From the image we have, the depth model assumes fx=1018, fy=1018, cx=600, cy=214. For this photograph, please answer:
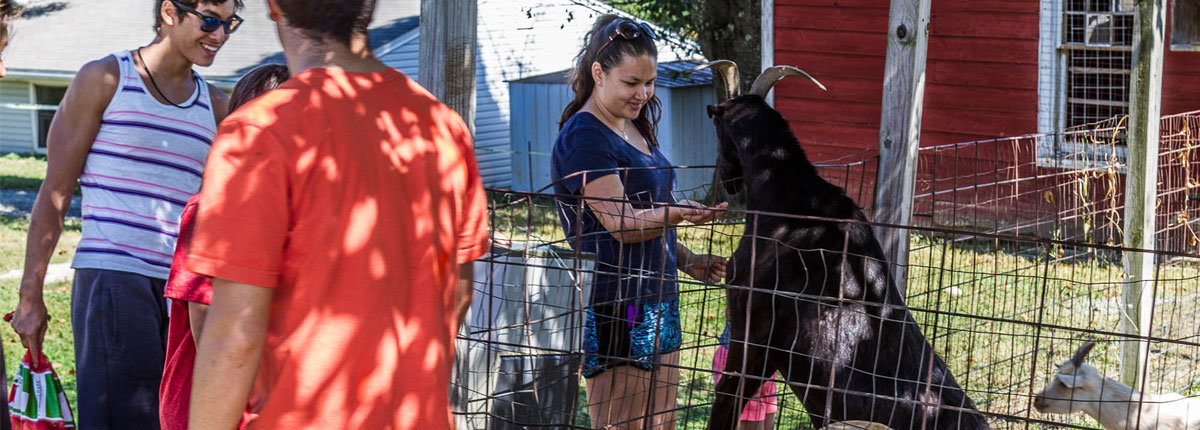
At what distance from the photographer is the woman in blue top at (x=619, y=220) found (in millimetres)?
3520

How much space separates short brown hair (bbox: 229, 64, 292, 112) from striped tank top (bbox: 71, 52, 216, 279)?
726 mm

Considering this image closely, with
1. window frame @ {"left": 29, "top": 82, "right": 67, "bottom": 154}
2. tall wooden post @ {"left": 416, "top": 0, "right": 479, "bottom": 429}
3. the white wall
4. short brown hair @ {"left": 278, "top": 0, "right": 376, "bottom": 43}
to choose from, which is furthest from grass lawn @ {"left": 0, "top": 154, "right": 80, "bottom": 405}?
the white wall

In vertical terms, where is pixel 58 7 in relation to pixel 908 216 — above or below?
above

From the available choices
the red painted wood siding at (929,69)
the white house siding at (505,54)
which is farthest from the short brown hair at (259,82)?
the white house siding at (505,54)

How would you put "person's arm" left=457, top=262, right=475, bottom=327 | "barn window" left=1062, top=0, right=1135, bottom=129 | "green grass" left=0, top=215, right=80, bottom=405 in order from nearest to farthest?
"person's arm" left=457, top=262, right=475, bottom=327, "green grass" left=0, top=215, right=80, bottom=405, "barn window" left=1062, top=0, right=1135, bottom=129

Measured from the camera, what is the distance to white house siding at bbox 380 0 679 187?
20797mm

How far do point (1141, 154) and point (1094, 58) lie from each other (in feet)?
17.9

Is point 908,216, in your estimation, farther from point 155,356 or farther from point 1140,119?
point 155,356

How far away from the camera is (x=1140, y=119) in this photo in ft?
18.2

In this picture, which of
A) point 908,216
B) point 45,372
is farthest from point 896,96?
point 45,372

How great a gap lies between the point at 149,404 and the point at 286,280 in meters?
1.75

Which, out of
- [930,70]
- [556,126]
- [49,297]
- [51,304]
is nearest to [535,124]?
[556,126]

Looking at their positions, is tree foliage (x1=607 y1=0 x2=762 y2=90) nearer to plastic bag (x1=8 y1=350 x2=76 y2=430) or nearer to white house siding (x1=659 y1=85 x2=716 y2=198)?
white house siding (x1=659 y1=85 x2=716 y2=198)

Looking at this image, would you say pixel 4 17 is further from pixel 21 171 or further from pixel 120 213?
pixel 21 171
